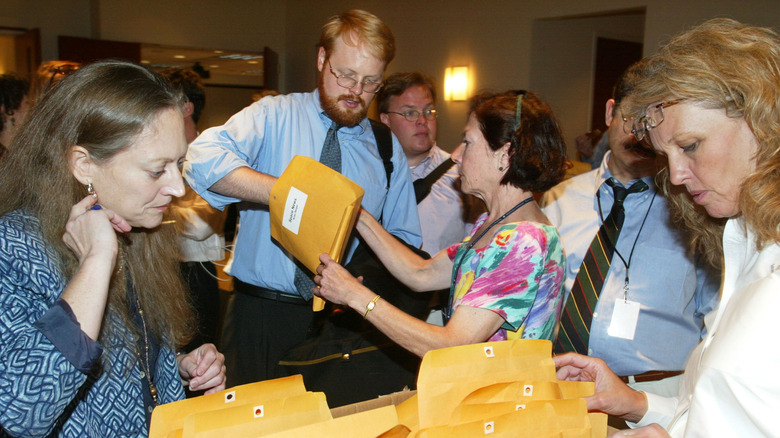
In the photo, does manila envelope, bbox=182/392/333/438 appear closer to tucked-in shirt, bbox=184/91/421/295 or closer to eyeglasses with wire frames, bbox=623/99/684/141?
eyeglasses with wire frames, bbox=623/99/684/141

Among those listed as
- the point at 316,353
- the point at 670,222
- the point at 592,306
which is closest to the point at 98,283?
the point at 316,353

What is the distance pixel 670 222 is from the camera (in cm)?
200

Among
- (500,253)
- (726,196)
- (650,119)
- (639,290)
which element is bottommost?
(639,290)

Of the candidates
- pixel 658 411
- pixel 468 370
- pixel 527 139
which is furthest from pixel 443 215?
pixel 468 370

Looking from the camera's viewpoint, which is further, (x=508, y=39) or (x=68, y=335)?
(x=508, y=39)

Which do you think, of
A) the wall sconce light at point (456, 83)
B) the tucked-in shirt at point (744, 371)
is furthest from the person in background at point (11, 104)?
the wall sconce light at point (456, 83)

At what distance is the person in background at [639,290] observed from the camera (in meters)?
1.93

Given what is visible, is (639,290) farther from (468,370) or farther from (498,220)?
(468,370)

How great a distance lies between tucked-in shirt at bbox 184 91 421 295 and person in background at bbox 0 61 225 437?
572 mm

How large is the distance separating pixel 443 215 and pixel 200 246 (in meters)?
1.29

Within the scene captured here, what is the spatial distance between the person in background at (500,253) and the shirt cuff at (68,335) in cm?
69

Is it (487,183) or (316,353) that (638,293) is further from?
(316,353)

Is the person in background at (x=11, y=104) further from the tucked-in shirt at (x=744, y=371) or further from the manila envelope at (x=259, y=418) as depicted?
the tucked-in shirt at (x=744, y=371)

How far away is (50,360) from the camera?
97 centimetres
